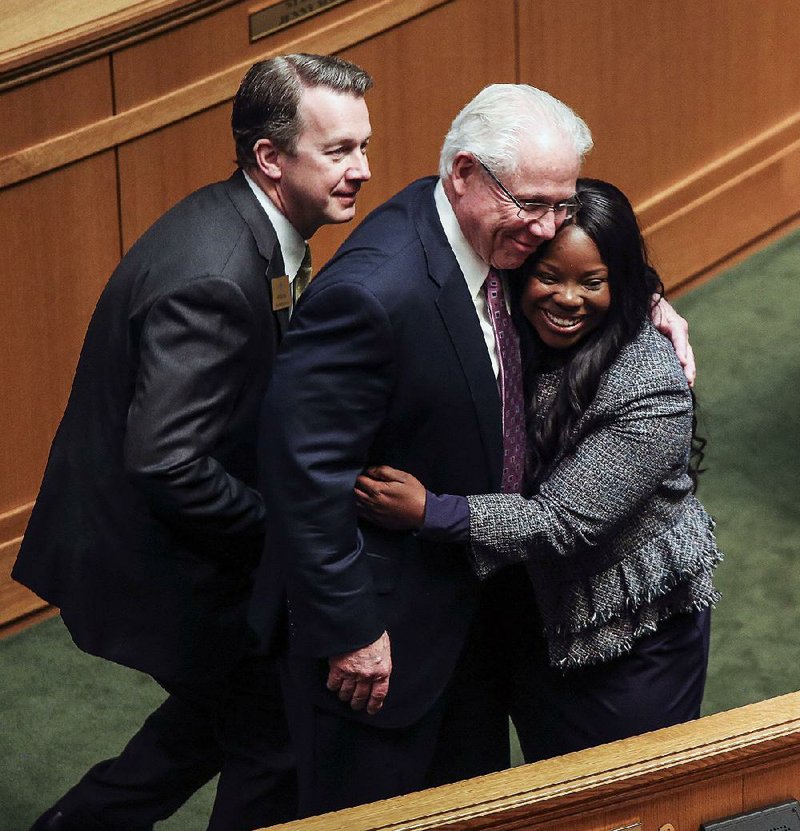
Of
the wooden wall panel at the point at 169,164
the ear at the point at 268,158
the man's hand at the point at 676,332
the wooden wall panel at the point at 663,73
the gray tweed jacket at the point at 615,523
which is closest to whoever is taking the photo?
the gray tweed jacket at the point at 615,523

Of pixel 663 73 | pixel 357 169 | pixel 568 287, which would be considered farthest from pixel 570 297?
pixel 663 73

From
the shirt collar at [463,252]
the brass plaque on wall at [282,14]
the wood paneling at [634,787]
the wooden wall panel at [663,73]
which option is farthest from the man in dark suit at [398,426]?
the wooden wall panel at [663,73]

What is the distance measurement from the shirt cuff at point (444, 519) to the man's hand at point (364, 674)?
0.17 m

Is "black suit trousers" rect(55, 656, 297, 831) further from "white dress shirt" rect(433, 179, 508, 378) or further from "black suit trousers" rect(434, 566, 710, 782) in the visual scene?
"white dress shirt" rect(433, 179, 508, 378)

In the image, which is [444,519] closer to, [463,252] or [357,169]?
[463,252]

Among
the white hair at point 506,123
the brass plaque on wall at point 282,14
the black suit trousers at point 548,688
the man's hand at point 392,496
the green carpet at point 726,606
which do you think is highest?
the white hair at point 506,123

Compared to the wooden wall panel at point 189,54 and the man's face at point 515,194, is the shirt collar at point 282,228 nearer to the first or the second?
the man's face at point 515,194

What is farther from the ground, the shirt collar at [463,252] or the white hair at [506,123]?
the white hair at [506,123]

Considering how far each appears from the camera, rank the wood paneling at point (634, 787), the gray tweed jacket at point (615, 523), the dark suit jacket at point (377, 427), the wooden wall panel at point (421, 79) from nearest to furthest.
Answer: the wood paneling at point (634, 787), the dark suit jacket at point (377, 427), the gray tweed jacket at point (615, 523), the wooden wall panel at point (421, 79)

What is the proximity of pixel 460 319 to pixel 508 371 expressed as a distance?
0.11 m

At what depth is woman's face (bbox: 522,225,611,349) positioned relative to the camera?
2.29m

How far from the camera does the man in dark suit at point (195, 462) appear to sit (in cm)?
250

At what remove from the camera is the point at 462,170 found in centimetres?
227

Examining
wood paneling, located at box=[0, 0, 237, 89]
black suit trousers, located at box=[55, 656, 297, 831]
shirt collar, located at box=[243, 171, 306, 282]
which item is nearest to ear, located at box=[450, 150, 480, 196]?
shirt collar, located at box=[243, 171, 306, 282]
